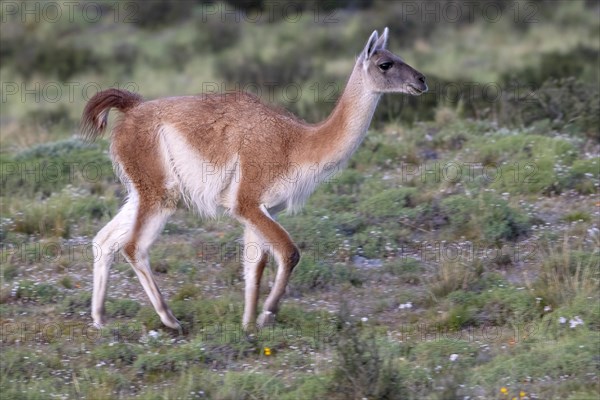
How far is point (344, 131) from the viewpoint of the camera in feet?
24.1

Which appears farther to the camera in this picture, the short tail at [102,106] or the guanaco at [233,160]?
the short tail at [102,106]

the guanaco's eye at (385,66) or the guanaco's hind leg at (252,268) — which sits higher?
the guanaco's eye at (385,66)

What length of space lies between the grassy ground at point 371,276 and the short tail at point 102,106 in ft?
Answer: 4.27

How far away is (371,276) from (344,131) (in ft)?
4.79

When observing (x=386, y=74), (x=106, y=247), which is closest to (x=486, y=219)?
(x=386, y=74)

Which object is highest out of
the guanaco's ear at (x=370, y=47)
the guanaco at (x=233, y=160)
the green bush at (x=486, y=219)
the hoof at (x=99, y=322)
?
the guanaco's ear at (x=370, y=47)

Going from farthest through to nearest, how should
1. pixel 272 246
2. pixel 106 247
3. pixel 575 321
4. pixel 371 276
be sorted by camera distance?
pixel 371 276 < pixel 106 247 < pixel 272 246 < pixel 575 321

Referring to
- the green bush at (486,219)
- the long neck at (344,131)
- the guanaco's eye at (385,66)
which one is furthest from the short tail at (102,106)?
the green bush at (486,219)

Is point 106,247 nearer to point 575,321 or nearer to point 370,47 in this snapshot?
point 370,47

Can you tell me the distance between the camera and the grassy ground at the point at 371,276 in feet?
20.0

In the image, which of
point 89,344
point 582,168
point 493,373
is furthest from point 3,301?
point 582,168

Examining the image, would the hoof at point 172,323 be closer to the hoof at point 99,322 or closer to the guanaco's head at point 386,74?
the hoof at point 99,322

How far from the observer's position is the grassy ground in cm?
609

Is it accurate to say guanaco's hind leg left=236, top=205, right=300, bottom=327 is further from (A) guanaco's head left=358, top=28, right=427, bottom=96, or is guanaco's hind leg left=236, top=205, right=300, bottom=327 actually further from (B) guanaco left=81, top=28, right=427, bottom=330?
(A) guanaco's head left=358, top=28, right=427, bottom=96
